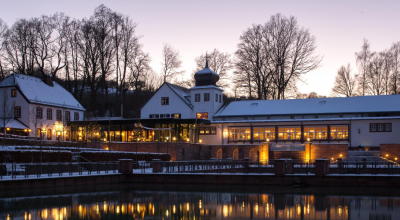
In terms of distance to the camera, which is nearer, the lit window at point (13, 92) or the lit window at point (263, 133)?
the lit window at point (263, 133)

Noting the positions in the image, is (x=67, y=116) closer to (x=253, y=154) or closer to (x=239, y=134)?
(x=239, y=134)

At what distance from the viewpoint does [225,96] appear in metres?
76.8

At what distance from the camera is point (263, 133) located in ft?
164

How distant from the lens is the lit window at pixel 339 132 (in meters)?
47.0

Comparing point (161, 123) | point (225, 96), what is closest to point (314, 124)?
point (161, 123)

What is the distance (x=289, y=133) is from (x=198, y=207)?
28925 millimetres

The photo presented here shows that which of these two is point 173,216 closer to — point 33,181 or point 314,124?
point 33,181

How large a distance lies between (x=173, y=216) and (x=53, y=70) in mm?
48431

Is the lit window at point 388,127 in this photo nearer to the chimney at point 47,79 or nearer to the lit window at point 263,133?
the lit window at point 263,133

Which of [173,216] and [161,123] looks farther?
[161,123]

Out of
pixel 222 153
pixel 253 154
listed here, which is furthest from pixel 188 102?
pixel 253 154

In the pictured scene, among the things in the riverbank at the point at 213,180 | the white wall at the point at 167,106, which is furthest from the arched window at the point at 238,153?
the riverbank at the point at 213,180

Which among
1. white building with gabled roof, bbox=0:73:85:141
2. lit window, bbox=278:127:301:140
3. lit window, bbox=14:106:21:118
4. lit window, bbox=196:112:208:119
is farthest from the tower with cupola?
lit window, bbox=14:106:21:118

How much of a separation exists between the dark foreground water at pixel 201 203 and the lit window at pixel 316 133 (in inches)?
770
